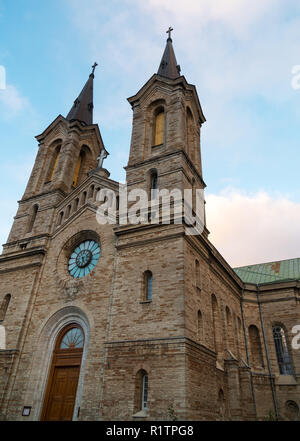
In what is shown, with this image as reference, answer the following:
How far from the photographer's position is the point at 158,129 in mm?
22266

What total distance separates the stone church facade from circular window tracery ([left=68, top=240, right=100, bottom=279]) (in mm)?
81

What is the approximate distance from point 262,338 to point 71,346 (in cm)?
1428

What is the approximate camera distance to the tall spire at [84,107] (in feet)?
93.7

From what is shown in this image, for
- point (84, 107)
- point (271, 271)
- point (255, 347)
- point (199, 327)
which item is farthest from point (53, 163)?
point (271, 271)

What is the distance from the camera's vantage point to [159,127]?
2233 centimetres

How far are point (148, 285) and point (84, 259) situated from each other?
4.88 m

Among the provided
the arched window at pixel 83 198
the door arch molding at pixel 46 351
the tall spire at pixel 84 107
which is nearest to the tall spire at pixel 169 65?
the tall spire at pixel 84 107

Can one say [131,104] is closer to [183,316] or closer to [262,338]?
[183,316]

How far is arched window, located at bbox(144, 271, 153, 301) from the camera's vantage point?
1520 cm

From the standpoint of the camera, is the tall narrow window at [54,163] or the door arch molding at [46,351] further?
the tall narrow window at [54,163]

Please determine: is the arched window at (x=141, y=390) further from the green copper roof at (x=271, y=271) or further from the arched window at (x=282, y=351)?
the green copper roof at (x=271, y=271)

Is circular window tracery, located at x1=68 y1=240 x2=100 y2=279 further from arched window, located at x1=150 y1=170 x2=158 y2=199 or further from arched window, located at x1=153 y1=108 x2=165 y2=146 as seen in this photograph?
arched window, located at x1=153 y1=108 x2=165 y2=146

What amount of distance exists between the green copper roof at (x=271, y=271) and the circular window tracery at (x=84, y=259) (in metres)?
17.5
